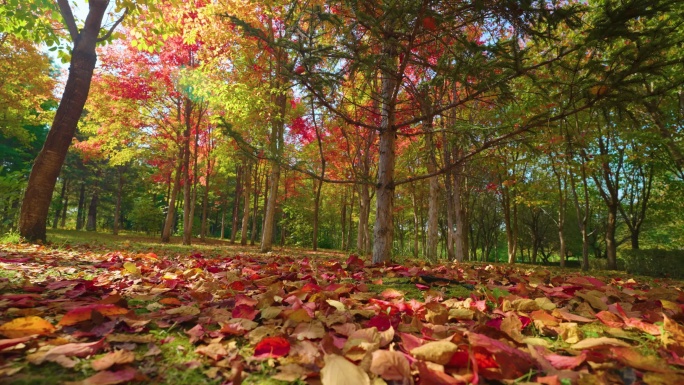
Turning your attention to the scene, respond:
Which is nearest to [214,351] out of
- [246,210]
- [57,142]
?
[57,142]

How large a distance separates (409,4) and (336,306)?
2439 millimetres

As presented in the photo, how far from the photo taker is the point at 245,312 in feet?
4.57

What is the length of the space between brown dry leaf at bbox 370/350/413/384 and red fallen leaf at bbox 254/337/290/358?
31 centimetres

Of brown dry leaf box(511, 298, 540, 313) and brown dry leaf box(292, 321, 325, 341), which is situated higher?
brown dry leaf box(511, 298, 540, 313)

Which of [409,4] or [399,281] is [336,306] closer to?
[399,281]

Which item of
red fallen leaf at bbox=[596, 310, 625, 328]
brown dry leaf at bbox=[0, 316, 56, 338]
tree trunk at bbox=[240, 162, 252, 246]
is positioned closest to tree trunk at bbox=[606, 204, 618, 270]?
red fallen leaf at bbox=[596, 310, 625, 328]

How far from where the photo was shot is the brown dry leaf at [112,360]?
32.9 inches

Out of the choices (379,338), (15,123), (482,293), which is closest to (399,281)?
(482,293)

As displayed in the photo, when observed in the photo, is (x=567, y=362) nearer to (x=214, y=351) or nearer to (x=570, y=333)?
(x=570, y=333)

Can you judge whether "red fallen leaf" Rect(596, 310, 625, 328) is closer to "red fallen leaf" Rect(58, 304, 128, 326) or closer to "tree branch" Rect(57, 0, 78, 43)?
"red fallen leaf" Rect(58, 304, 128, 326)

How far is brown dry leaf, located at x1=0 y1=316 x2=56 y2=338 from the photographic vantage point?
3.16ft

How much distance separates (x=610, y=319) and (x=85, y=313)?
216cm

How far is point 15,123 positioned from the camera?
46.8 ft

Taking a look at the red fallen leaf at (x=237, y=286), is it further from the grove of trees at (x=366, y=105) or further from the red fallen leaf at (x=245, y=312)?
the grove of trees at (x=366, y=105)
